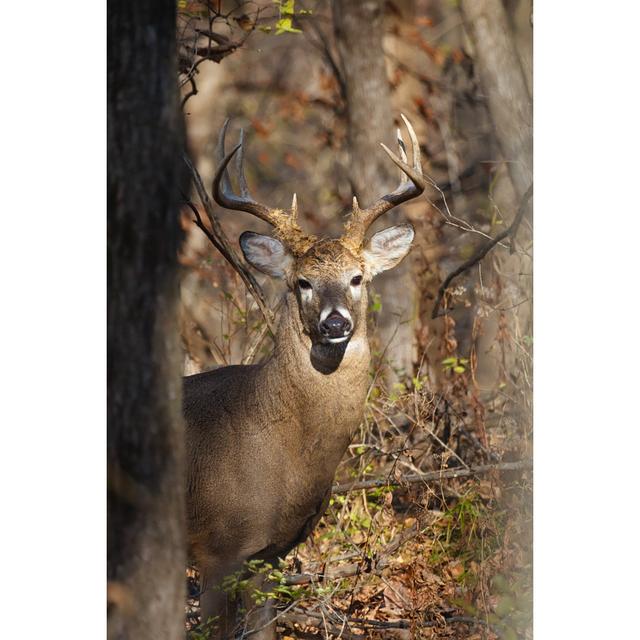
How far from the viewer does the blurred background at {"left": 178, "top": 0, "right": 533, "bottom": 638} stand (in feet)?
17.2

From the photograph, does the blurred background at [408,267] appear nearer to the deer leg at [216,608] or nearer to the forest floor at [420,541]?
the forest floor at [420,541]

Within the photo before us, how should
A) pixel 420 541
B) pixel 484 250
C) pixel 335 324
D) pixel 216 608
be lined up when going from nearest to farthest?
pixel 335 324
pixel 216 608
pixel 420 541
pixel 484 250

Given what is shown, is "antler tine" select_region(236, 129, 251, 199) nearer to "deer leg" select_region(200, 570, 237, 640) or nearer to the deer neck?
the deer neck

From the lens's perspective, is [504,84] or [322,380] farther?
[504,84]

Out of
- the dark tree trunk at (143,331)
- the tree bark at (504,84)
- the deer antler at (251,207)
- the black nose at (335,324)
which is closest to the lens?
the dark tree trunk at (143,331)

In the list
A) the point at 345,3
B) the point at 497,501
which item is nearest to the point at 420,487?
the point at 497,501

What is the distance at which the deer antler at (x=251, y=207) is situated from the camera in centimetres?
515

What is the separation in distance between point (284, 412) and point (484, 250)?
1.06m

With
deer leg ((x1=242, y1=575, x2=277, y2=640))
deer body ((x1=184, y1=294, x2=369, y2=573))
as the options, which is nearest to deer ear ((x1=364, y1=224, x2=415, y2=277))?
deer body ((x1=184, y1=294, x2=369, y2=573))

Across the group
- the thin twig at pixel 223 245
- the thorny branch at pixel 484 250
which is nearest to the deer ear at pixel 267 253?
the thin twig at pixel 223 245

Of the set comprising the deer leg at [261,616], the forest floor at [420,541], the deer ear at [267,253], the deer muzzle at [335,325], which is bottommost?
the deer leg at [261,616]

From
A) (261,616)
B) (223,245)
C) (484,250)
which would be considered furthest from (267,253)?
(261,616)

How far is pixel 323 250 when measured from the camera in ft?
16.8

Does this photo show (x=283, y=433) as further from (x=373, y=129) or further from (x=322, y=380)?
(x=373, y=129)
